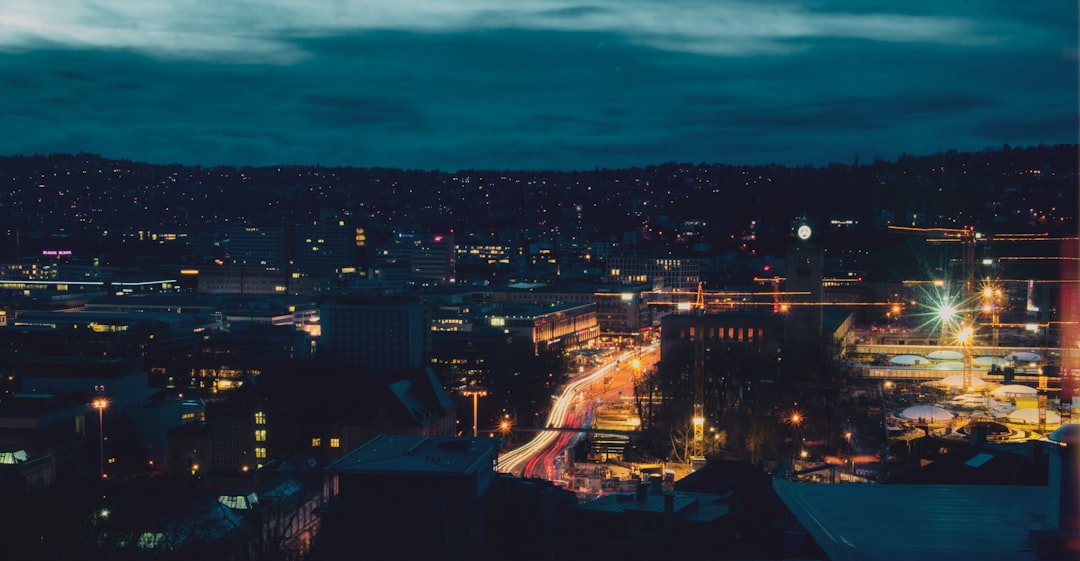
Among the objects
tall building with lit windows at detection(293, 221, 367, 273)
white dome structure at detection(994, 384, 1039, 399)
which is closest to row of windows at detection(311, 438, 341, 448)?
white dome structure at detection(994, 384, 1039, 399)

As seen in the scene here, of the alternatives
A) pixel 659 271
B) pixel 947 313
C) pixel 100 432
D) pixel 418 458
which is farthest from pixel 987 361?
pixel 659 271

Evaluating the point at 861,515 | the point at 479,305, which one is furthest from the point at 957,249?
the point at 861,515

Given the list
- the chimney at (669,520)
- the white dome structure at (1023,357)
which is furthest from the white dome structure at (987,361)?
the chimney at (669,520)

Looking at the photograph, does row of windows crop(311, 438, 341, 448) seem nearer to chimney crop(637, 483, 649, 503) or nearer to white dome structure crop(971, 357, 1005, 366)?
chimney crop(637, 483, 649, 503)

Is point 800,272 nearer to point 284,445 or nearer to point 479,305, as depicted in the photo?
point 479,305

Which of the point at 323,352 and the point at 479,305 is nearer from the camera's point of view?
the point at 323,352

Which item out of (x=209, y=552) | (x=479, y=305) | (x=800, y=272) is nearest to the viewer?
(x=209, y=552)
